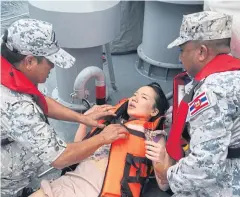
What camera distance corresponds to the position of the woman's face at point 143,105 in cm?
238

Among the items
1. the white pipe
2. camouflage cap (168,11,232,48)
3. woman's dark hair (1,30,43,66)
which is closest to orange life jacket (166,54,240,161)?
camouflage cap (168,11,232,48)

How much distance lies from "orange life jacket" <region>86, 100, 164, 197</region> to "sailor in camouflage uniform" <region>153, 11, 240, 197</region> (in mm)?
311

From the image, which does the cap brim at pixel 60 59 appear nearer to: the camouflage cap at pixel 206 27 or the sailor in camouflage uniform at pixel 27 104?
the sailor in camouflage uniform at pixel 27 104

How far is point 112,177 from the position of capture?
6.79ft

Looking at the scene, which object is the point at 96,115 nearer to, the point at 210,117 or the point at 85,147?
the point at 85,147

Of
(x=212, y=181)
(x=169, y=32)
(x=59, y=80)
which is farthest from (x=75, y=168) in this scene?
(x=169, y=32)

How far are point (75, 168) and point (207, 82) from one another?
1049 mm

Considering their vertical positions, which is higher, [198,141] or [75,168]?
[198,141]

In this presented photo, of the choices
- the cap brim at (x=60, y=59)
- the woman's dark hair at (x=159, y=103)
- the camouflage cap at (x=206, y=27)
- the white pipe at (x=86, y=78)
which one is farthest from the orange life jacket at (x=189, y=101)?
the white pipe at (x=86, y=78)

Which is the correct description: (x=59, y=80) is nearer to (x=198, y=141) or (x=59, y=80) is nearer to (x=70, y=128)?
(x=70, y=128)

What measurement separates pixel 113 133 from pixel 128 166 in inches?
8.5

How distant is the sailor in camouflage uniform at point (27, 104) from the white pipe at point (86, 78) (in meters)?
0.72

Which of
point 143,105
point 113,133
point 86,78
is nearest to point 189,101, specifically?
point 113,133

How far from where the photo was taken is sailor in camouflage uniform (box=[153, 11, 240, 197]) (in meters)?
1.58
